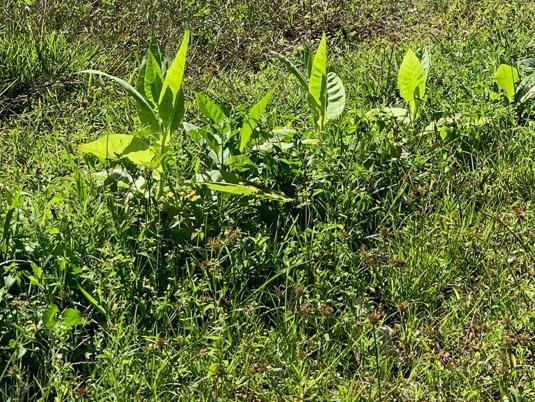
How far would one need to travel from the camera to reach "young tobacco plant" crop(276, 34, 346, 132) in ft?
10.1

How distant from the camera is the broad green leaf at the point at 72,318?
2162 millimetres

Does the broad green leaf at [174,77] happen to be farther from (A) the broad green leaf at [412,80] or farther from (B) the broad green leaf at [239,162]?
(A) the broad green leaf at [412,80]

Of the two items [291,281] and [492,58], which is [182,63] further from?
[492,58]

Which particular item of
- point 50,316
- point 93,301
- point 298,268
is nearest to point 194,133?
point 298,268

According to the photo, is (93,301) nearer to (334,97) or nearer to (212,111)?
(212,111)

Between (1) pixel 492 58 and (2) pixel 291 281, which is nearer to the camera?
(2) pixel 291 281

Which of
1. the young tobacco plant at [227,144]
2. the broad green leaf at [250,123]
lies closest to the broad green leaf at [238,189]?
the young tobacco plant at [227,144]

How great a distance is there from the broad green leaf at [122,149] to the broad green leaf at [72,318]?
679 millimetres

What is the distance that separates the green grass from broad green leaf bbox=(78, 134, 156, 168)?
0.11 meters

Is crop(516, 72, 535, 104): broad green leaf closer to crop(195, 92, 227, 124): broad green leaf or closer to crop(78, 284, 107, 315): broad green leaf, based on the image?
crop(195, 92, 227, 124): broad green leaf

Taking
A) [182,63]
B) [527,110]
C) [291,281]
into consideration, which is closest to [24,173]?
[182,63]

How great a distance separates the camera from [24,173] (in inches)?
126

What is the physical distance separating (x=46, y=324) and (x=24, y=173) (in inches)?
48.8

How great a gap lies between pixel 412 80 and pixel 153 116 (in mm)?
1156
